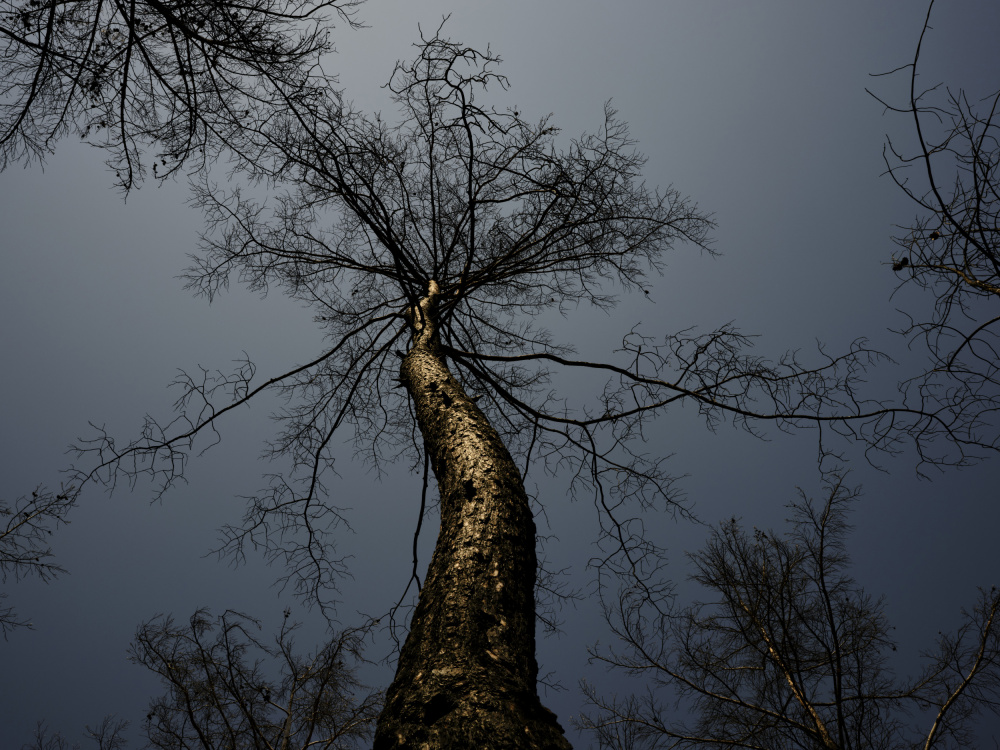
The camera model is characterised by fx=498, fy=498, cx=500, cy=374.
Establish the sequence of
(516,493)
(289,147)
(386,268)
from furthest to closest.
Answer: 1. (386,268)
2. (289,147)
3. (516,493)

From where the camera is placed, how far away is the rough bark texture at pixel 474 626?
1.12m

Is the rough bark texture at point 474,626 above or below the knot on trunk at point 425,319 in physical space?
below

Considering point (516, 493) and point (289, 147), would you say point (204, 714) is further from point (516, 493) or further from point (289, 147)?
point (289, 147)

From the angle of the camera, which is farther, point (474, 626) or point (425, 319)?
point (425, 319)

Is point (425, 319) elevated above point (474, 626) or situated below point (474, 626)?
above

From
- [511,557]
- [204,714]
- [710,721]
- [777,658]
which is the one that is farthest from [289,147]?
[710,721]

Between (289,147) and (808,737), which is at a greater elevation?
(289,147)

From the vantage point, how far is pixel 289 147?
11.0ft

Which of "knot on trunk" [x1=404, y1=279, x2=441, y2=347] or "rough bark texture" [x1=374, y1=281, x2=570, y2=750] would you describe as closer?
"rough bark texture" [x1=374, y1=281, x2=570, y2=750]

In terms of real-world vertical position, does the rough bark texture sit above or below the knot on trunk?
below

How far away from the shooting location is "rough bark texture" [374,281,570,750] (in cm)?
112

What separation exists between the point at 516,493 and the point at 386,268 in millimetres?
3442

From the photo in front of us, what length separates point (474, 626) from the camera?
1386mm

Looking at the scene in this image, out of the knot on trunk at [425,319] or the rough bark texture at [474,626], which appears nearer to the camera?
the rough bark texture at [474,626]
